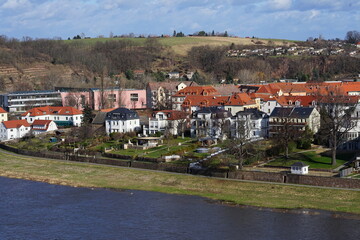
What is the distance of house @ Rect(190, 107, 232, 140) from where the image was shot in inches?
2288

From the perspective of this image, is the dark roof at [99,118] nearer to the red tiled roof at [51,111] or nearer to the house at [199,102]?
the red tiled roof at [51,111]

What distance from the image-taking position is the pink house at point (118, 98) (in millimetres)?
87938

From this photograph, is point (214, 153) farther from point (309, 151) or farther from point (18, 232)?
point (18, 232)

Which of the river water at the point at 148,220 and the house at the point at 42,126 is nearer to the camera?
the river water at the point at 148,220

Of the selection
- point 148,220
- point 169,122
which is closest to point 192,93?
point 169,122

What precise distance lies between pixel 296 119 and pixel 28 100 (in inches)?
1853

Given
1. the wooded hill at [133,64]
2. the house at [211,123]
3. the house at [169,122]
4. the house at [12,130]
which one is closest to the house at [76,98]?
the house at [12,130]

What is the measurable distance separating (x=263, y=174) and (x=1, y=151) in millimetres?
33110

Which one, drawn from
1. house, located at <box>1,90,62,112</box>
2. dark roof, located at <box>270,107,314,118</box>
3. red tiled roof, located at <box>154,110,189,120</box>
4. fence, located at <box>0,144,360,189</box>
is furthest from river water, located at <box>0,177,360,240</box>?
house, located at <box>1,90,62,112</box>

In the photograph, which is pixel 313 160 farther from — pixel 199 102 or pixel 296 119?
pixel 199 102

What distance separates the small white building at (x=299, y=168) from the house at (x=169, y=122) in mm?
21953

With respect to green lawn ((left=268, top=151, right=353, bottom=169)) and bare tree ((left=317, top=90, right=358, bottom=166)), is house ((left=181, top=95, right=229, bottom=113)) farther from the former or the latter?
green lawn ((left=268, top=151, right=353, bottom=169))

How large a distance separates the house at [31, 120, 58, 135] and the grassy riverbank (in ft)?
44.4

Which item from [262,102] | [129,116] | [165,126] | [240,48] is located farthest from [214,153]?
[240,48]
